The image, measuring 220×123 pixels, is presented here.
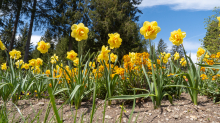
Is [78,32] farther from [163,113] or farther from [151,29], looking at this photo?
[163,113]

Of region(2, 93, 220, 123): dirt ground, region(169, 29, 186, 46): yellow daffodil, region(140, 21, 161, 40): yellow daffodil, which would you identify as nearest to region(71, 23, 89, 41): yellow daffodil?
region(140, 21, 161, 40): yellow daffodil

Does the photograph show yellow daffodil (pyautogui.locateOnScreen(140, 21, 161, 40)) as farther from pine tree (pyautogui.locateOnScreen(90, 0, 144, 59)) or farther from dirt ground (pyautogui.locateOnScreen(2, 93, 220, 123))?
pine tree (pyautogui.locateOnScreen(90, 0, 144, 59))

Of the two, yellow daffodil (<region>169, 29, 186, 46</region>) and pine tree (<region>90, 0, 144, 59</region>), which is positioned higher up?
pine tree (<region>90, 0, 144, 59</region>)

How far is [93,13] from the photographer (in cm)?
1462

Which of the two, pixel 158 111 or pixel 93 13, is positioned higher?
pixel 93 13

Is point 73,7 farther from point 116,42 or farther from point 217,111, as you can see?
point 217,111

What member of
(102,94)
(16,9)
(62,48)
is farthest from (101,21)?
(102,94)

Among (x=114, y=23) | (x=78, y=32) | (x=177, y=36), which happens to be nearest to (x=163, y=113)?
(x=177, y=36)

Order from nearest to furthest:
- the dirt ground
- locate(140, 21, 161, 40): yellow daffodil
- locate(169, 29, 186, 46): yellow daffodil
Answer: the dirt ground
locate(140, 21, 161, 40): yellow daffodil
locate(169, 29, 186, 46): yellow daffodil

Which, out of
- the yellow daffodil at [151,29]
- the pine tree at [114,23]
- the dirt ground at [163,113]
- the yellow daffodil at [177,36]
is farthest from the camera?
the pine tree at [114,23]

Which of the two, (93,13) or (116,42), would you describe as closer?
(116,42)

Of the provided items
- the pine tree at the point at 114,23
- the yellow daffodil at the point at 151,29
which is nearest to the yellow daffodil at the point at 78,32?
the yellow daffodil at the point at 151,29

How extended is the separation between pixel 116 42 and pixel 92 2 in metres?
14.8

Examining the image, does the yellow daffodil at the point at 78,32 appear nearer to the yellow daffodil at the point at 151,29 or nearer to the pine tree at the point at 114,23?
the yellow daffodil at the point at 151,29
